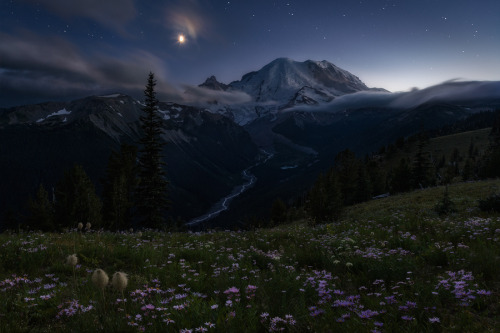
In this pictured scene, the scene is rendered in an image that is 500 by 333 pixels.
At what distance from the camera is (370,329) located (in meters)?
3.12

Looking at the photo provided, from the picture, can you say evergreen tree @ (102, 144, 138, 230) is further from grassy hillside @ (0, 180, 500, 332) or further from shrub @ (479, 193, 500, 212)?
shrub @ (479, 193, 500, 212)

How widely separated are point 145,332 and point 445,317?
346cm

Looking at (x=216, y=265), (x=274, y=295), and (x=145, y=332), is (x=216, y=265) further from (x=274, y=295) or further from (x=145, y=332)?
(x=145, y=332)

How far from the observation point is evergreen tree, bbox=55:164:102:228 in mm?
43125

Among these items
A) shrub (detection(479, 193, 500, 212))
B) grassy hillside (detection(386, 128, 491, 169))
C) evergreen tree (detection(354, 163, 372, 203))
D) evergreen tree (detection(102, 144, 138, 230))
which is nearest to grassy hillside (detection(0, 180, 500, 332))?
shrub (detection(479, 193, 500, 212))

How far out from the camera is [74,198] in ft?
151

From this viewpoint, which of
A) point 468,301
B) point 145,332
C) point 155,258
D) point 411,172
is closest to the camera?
point 145,332

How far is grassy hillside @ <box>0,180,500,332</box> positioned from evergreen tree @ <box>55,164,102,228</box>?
124ft

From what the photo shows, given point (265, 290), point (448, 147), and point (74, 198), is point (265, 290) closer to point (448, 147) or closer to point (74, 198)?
point (74, 198)

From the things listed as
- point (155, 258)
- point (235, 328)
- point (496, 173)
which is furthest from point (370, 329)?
point (496, 173)

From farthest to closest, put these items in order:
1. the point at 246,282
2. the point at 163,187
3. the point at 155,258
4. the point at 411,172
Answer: the point at 411,172, the point at 163,187, the point at 155,258, the point at 246,282

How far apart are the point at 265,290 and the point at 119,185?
35.5 metres

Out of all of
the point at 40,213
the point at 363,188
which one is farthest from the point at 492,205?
the point at 40,213

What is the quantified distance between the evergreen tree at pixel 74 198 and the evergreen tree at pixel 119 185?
1618mm
